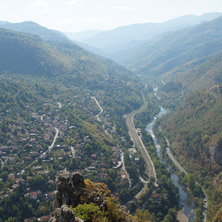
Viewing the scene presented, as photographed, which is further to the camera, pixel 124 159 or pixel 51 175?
pixel 124 159

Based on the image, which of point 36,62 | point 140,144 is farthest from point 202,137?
point 36,62

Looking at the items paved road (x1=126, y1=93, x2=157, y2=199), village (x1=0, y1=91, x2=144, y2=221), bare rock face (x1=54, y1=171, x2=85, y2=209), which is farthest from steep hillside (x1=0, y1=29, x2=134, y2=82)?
bare rock face (x1=54, y1=171, x2=85, y2=209)

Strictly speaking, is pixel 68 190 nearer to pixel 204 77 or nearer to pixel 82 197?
pixel 82 197

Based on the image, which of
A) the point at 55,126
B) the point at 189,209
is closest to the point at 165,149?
the point at 189,209

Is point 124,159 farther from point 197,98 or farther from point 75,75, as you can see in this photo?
point 75,75

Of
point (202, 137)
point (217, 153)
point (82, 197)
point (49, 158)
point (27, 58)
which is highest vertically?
point (27, 58)

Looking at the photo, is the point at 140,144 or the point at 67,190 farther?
the point at 140,144

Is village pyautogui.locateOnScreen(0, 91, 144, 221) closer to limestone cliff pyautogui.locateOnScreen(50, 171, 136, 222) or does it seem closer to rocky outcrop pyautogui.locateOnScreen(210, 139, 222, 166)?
rocky outcrop pyautogui.locateOnScreen(210, 139, 222, 166)

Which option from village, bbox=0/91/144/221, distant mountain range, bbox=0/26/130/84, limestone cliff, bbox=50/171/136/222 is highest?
distant mountain range, bbox=0/26/130/84

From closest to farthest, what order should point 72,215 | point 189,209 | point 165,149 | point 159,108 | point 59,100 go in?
1. point 72,215
2. point 189,209
3. point 165,149
4. point 59,100
5. point 159,108
